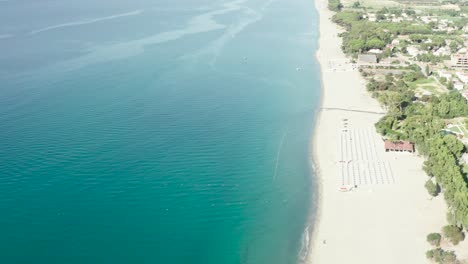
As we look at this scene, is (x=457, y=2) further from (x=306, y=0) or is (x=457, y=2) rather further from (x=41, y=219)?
(x=41, y=219)

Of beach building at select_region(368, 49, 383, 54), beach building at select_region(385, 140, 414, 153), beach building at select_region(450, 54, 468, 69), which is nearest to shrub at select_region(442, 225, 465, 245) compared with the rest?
beach building at select_region(385, 140, 414, 153)

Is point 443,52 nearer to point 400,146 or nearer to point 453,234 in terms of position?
point 400,146

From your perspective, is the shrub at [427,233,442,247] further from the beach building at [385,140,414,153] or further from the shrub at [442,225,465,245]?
the beach building at [385,140,414,153]

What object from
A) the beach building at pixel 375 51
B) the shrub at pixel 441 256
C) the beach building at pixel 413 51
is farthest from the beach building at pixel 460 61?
the shrub at pixel 441 256

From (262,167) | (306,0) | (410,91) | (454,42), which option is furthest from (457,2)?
(262,167)

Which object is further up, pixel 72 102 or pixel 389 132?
pixel 72 102
